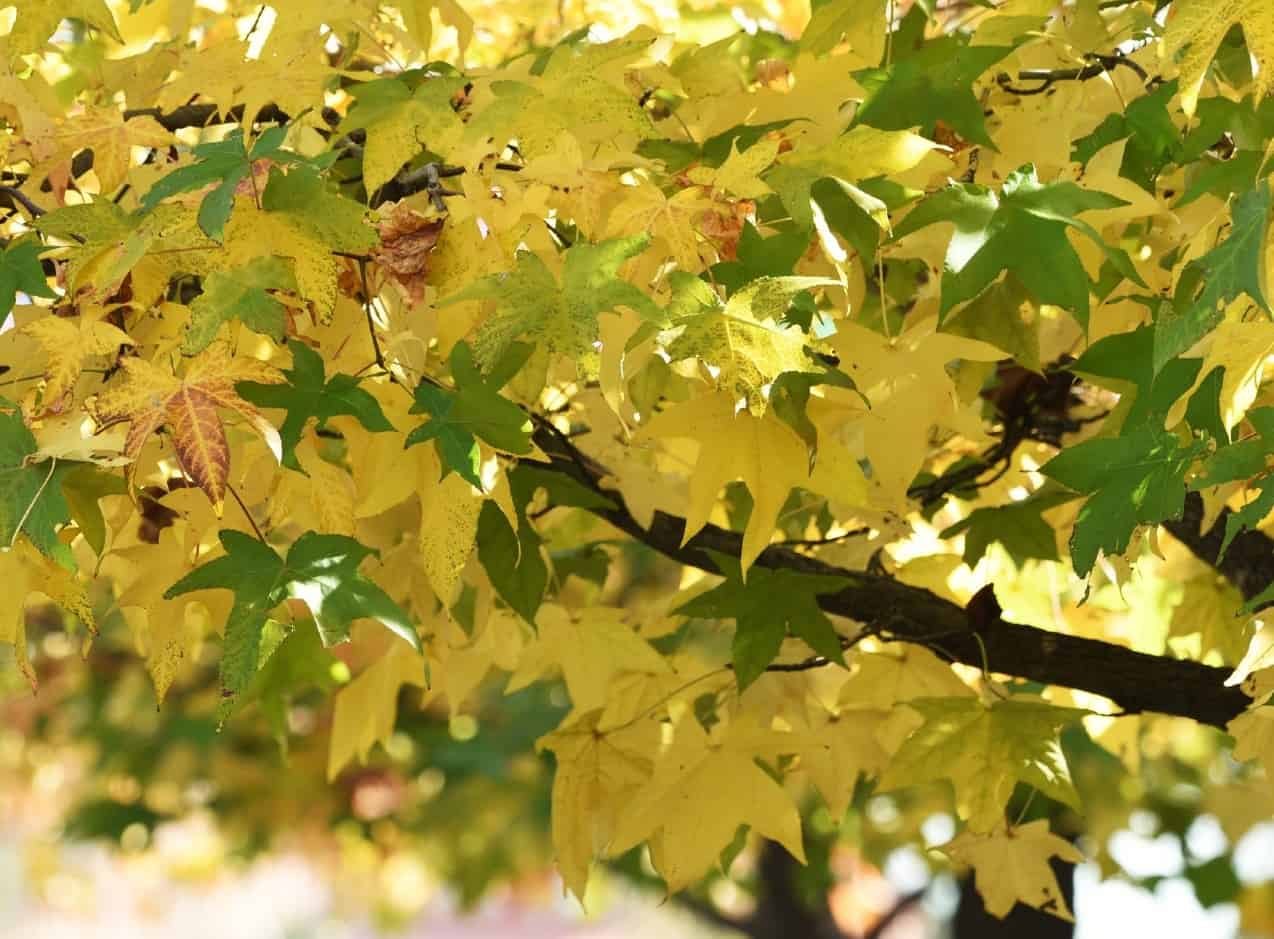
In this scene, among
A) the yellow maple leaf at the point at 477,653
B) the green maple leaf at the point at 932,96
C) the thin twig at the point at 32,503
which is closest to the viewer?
the thin twig at the point at 32,503

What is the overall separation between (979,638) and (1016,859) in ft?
1.48

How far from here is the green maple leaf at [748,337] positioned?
1.36 metres

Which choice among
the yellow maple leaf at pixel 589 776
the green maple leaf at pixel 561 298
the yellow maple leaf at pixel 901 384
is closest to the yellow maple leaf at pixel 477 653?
the yellow maple leaf at pixel 589 776

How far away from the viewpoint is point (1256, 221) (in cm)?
125

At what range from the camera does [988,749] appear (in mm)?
2141

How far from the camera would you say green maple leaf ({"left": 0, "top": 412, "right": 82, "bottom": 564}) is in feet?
4.78

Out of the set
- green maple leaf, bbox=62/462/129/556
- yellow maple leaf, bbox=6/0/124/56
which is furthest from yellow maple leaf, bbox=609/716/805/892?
yellow maple leaf, bbox=6/0/124/56

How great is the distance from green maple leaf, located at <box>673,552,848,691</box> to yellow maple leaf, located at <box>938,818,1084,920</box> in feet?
1.75

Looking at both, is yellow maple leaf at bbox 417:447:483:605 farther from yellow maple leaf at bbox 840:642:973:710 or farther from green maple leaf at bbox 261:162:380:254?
yellow maple leaf at bbox 840:642:973:710

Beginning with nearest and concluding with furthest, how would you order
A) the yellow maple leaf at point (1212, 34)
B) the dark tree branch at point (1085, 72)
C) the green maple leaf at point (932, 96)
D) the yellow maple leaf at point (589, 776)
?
the yellow maple leaf at point (1212, 34)
the green maple leaf at point (932, 96)
the dark tree branch at point (1085, 72)
the yellow maple leaf at point (589, 776)

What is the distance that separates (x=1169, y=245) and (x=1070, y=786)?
2.43 feet

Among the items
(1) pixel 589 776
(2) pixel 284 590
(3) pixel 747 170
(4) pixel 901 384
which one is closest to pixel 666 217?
(3) pixel 747 170

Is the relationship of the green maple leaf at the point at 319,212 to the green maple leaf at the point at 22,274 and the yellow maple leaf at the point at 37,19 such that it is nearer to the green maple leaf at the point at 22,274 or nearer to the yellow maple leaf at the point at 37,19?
the green maple leaf at the point at 22,274

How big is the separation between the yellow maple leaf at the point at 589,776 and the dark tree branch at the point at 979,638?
11.3 inches
